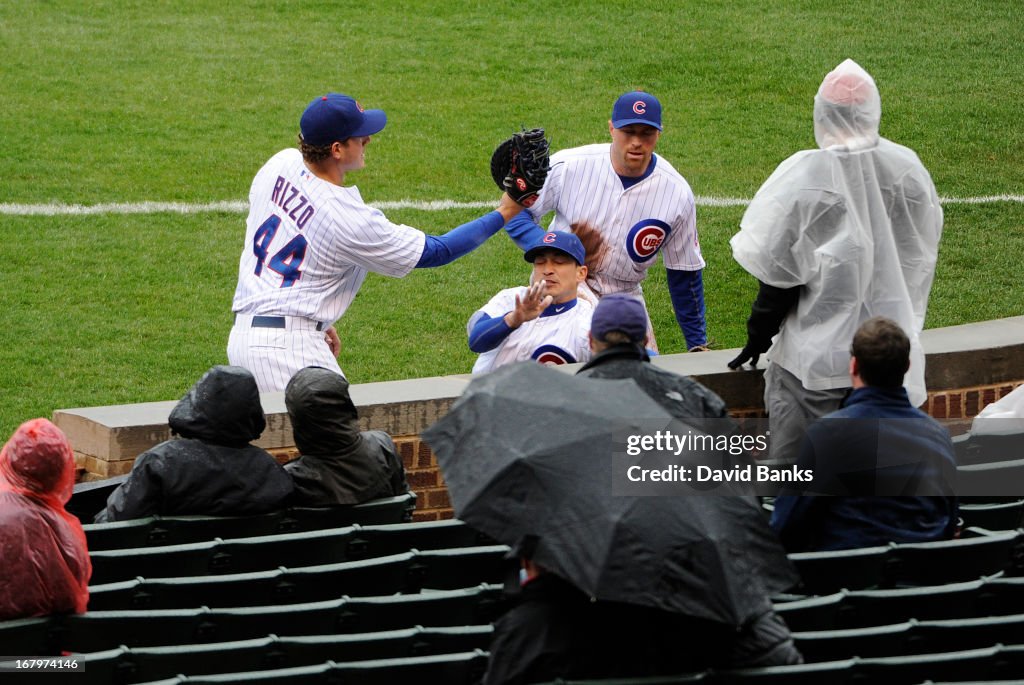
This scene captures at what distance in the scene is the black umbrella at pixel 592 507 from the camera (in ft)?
9.07

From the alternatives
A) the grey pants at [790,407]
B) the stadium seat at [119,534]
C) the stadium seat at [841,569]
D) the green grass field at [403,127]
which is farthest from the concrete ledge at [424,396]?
the green grass field at [403,127]

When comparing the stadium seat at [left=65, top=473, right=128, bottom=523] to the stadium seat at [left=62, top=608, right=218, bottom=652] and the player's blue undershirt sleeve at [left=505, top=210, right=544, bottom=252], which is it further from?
the player's blue undershirt sleeve at [left=505, top=210, right=544, bottom=252]

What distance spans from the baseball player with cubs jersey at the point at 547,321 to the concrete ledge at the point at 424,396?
0.18m

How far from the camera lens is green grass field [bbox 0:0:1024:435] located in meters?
8.92

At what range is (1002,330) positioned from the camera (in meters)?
6.12

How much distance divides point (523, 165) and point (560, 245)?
330mm

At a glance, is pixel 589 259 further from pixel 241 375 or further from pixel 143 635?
pixel 143 635

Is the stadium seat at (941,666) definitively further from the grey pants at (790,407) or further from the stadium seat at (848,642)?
the grey pants at (790,407)

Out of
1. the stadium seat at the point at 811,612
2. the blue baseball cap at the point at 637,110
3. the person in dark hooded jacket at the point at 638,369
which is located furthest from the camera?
the blue baseball cap at the point at 637,110

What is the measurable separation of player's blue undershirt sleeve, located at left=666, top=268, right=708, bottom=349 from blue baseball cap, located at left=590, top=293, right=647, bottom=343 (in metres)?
3.18

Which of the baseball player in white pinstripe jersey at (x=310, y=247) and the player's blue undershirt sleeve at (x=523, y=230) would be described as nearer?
the baseball player in white pinstripe jersey at (x=310, y=247)

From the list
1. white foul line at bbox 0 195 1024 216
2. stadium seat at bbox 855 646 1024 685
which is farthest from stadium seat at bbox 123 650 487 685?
white foul line at bbox 0 195 1024 216

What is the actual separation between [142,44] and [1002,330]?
9.49 meters

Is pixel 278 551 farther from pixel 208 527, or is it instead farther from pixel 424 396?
pixel 424 396
